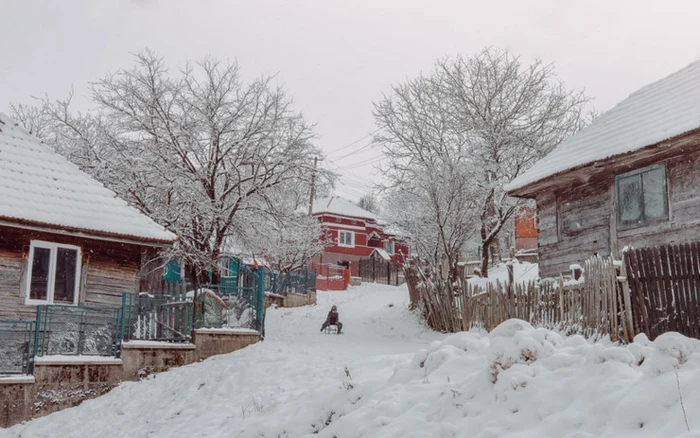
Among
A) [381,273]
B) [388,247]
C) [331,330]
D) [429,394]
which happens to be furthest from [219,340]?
[388,247]

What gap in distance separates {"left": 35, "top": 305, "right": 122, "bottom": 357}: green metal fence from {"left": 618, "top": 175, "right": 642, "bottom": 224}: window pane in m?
12.3

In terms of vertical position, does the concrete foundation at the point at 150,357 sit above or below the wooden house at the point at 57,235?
below

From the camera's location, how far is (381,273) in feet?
160

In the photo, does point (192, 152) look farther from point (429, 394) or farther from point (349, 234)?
point (349, 234)

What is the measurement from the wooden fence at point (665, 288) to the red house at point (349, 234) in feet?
144

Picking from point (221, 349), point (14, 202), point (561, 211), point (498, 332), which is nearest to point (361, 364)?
point (498, 332)

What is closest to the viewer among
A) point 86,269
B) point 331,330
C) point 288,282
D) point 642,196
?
point 86,269

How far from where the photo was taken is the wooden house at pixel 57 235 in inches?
531

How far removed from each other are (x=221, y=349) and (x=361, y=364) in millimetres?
5411

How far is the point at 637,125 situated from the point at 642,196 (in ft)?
6.29

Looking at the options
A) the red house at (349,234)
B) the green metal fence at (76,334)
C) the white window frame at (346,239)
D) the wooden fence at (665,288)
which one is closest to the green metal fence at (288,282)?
the green metal fence at (76,334)

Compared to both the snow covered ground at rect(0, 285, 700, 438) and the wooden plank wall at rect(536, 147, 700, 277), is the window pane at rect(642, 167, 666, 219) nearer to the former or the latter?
the wooden plank wall at rect(536, 147, 700, 277)

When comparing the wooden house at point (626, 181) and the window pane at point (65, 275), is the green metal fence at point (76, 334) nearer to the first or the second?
the window pane at point (65, 275)

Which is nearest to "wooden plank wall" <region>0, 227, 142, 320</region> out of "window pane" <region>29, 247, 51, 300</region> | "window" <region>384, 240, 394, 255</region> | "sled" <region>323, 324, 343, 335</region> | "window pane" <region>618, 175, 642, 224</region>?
"window pane" <region>29, 247, 51, 300</region>
